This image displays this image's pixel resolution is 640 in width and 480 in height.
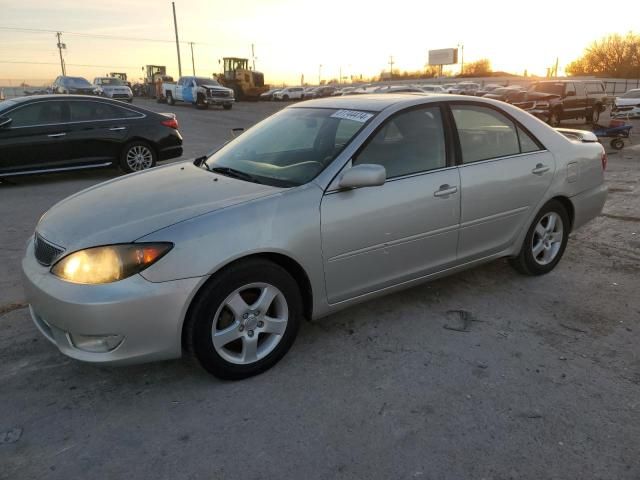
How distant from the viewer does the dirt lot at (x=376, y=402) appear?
2289 millimetres

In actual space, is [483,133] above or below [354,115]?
below

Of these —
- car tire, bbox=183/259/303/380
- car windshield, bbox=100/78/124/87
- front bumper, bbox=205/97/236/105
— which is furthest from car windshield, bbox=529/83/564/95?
car windshield, bbox=100/78/124/87

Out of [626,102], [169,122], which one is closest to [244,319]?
[169,122]

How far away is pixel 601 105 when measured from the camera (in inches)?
866

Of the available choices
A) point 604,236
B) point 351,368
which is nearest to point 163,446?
point 351,368

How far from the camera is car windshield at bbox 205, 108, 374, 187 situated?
3281 millimetres

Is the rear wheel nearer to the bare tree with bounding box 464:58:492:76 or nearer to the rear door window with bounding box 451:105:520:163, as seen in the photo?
the rear door window with bounding box 451:105:520:163

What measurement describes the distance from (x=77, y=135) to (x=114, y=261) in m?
6.68

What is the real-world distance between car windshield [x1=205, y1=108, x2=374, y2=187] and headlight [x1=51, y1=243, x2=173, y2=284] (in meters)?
0.90

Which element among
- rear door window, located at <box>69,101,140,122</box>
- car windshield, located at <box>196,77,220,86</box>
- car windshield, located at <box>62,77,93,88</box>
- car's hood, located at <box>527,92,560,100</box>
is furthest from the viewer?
car windshield, located at <box>196,77,220,86</box>

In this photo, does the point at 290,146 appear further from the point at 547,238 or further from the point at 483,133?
the point at 547,238

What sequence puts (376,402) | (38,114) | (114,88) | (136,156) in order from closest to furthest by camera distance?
(376,402)
(38,114)
(136,156)
(114,88)

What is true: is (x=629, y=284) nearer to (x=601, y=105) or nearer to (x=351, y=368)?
(x=351, y=368)

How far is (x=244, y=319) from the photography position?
9.38 feet
